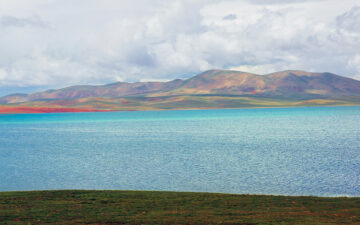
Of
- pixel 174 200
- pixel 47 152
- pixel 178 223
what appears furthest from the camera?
pixel 47 152

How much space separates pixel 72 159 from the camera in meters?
45.4

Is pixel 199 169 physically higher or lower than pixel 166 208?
lower

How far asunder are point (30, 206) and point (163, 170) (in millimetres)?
17415

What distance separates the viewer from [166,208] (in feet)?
61.3

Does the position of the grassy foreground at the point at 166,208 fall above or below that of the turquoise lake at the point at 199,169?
above

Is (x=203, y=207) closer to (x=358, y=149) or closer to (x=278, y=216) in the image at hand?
(x=278, y=216)

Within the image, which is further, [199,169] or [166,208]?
[199,169]

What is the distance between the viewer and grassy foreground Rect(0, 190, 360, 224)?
52.6ft

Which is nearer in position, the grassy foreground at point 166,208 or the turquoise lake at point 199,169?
the grassy foreground at point 166,208

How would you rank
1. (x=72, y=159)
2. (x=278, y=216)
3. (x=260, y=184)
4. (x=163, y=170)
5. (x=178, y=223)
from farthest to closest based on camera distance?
(x=72, y=159) → (x=163, y=170) → (x=260, y=184) → (x=278, y=216) → (x=178, y=223)

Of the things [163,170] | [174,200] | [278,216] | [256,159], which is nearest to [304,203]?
[278,216]

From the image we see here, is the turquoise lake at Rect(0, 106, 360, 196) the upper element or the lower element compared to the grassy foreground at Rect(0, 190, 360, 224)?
lower

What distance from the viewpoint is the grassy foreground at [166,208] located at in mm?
16031

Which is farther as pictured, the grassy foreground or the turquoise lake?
the turquoise lake
